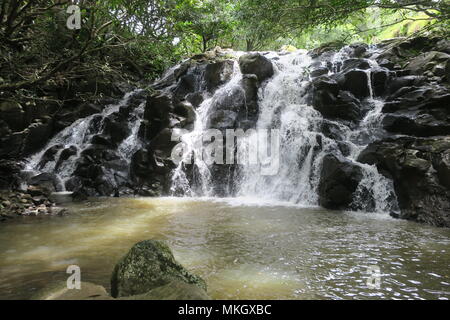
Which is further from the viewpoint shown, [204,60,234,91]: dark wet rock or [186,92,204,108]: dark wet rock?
[204,60,234,91]: dark wet rock

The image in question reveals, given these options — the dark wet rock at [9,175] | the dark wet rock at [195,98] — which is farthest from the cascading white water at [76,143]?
the dark wet rock at [195,98]

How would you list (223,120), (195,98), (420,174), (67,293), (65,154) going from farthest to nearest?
(195,98) < (65,154) < (223,120) < (420,174) < (67,293)

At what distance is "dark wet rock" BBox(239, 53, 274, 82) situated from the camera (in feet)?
54.7

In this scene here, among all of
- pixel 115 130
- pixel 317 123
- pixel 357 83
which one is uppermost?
pixel 357 83

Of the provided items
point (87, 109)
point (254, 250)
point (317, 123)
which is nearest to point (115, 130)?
point (87, 109)

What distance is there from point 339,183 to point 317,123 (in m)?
3.47

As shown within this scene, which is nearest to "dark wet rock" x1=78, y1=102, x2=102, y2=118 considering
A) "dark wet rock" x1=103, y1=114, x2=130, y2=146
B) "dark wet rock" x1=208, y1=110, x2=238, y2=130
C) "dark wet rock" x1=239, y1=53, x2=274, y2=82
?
"dark wet rock" x1=103, y1=114, x2=130, y2=146

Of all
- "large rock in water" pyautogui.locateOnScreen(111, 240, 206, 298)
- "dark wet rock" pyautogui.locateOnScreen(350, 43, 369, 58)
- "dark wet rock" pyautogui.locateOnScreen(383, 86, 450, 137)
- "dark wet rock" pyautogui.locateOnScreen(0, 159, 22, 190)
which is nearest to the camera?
"large rock in water" pyautogui.locateOnScreen(111, 240, 206, 298)

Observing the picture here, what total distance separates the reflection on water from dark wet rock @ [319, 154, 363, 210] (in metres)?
0.85

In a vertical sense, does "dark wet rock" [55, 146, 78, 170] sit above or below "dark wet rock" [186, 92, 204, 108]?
below

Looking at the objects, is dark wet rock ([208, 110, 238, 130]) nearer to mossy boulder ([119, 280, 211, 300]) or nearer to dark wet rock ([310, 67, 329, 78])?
dark wet rock ([310, 67, 329, 78])

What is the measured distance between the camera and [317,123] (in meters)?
12.9

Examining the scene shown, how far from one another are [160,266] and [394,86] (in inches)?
515

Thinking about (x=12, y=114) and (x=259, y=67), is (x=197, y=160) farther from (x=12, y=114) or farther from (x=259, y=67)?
(x=12, y=114)
